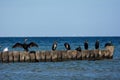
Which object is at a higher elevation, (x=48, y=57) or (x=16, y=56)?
(x=16, y=56)

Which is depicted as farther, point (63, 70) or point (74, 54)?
point (74, 54)

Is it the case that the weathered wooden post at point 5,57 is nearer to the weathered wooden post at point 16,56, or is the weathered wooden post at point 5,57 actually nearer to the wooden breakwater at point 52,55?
the wooden breakwater at point 52,55

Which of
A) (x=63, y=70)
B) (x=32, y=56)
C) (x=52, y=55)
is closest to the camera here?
(x=63, y=70)

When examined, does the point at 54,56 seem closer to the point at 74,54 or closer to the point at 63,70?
the point at 74,54

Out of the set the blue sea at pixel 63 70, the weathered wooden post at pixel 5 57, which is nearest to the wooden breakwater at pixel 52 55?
the weathered wooden post at pixel 5 57

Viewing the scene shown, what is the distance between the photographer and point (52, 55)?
41.0m

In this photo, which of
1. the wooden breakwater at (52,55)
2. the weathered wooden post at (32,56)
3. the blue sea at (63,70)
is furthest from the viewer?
the weathered wooden post at (32,56)

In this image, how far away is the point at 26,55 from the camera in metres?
40.4

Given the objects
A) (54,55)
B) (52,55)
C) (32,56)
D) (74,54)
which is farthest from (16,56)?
(74,54)

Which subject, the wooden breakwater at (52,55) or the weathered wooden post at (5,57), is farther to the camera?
the wooden breakwater at (52,55)

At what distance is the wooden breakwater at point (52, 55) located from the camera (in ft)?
132

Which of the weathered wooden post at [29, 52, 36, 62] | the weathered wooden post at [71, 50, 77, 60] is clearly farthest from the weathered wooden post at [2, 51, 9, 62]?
the weathered wooden post at [71, 50, 77, 60]

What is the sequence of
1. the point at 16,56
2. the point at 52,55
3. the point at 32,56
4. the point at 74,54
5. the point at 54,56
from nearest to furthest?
the point at 16,56 < the point at 32,56 < the point at 52,55 < the point at 54,56 < the point at 74,54

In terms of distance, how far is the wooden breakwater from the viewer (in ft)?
132
